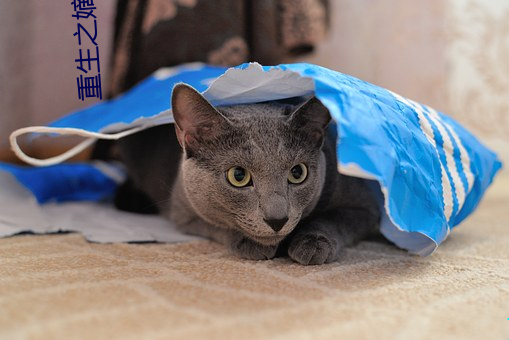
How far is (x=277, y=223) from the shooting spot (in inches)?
37.6

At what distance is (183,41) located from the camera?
6.84 feet

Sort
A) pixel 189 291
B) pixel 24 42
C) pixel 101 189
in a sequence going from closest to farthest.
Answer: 1. pixel 189 291
2. pixel 101 189
3. pixel 24 42

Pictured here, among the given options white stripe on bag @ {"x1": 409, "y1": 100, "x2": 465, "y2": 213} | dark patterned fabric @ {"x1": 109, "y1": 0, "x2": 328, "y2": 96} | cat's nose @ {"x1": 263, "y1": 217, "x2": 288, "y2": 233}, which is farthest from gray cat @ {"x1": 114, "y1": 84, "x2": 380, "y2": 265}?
dark patterned fabric @ {"x1": 109, "y1": 0, "x2": 328, "y2": 96}

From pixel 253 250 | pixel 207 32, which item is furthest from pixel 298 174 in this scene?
pixel 207 32

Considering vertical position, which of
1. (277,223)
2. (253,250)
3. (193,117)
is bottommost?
(253,250)

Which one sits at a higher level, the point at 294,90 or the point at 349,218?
the point at 294,90

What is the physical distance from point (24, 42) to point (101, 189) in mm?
872

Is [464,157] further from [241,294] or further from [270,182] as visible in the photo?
[241,294]

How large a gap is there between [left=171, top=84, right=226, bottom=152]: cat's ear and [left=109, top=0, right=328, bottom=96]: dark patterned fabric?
1.06 metres

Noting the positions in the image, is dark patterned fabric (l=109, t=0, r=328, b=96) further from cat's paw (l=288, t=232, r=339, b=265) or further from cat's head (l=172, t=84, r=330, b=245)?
cat's paw (l=288, t=232, r=339, b=265)

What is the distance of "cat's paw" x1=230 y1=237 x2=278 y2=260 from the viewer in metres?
1.08

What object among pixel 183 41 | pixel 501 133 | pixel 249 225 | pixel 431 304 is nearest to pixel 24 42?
pixel 183 41

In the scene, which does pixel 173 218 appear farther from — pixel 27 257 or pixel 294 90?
pixel 294 90

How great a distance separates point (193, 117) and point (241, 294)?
16.9 inches
